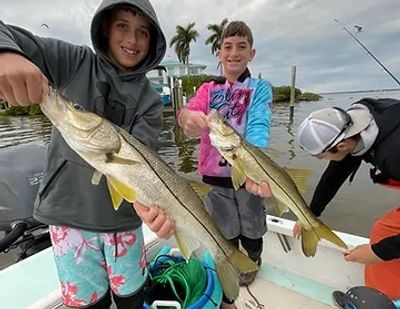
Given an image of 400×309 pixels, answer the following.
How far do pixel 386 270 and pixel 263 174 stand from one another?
1.21 m

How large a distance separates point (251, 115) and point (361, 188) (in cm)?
693

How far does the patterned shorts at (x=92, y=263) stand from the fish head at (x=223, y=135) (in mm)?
774

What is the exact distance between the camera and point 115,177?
1451 mm

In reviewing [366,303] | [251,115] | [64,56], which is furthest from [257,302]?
[64,56]

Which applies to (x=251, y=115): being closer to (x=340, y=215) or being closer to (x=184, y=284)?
(x=184, y=284)

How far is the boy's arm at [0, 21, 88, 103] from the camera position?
40.1 inches

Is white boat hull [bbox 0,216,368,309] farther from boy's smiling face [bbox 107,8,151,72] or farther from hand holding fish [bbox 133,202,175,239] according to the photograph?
boy's smiling face [bbox 107,8,151,72]

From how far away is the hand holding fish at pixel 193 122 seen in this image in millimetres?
2156

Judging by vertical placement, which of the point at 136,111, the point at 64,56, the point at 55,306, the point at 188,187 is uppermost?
the point at 64,56

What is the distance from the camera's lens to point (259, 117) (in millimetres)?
2773

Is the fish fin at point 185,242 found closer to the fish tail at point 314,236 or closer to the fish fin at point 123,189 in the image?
the fish fin at point 123,189

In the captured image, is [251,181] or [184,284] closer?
[251,181]

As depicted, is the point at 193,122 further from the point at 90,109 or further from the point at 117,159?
the point at 117,159

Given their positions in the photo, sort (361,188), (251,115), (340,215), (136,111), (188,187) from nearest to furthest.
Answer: (188,187) → (136,111) → (251,115) → (340,215) → (361,188)
